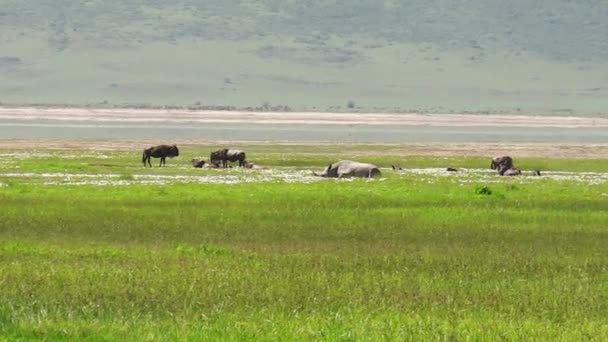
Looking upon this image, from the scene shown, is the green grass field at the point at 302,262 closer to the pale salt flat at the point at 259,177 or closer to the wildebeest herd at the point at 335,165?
the pale salt flat at the point at 259,177

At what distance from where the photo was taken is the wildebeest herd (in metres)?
38.8

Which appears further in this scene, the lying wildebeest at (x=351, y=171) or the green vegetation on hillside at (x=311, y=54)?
the green vegetation on hillside at (x=311, y=54)

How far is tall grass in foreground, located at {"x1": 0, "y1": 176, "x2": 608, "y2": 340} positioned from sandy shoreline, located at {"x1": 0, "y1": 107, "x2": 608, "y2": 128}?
295ft

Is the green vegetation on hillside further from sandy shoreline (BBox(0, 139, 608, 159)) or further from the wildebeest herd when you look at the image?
the wildebeest herd

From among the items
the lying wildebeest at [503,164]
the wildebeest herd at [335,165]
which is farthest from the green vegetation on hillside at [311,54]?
the lying wildebeest at [503,164]

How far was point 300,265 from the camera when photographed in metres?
17.3

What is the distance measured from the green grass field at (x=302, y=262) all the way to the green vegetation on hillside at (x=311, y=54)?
127050mm

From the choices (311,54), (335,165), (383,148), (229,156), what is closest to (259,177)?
(335,165)

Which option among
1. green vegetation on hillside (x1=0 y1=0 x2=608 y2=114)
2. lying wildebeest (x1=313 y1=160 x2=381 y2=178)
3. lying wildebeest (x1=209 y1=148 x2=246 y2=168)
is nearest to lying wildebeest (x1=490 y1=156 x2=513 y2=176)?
lying wildebeest (x1=313 y1=160 x2=381 y2=178)

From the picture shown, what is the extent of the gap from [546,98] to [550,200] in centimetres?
13630

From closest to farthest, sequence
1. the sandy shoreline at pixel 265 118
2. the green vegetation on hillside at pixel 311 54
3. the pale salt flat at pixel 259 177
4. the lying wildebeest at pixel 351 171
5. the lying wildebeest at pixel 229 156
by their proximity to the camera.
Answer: the pale salt flat at pixel 259 177 < the lying wildebeest at pixel 351 171 < the lying wildebeest at pixel 229 156 < the sandy shoreline at pixel 265 118 < the green vegetation on hillside at pixel 311 54

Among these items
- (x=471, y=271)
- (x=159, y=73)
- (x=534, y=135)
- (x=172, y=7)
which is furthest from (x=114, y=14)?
(x=471, y=271)

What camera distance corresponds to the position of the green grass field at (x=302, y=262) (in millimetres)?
12602

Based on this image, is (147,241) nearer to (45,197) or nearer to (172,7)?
(45,197)
